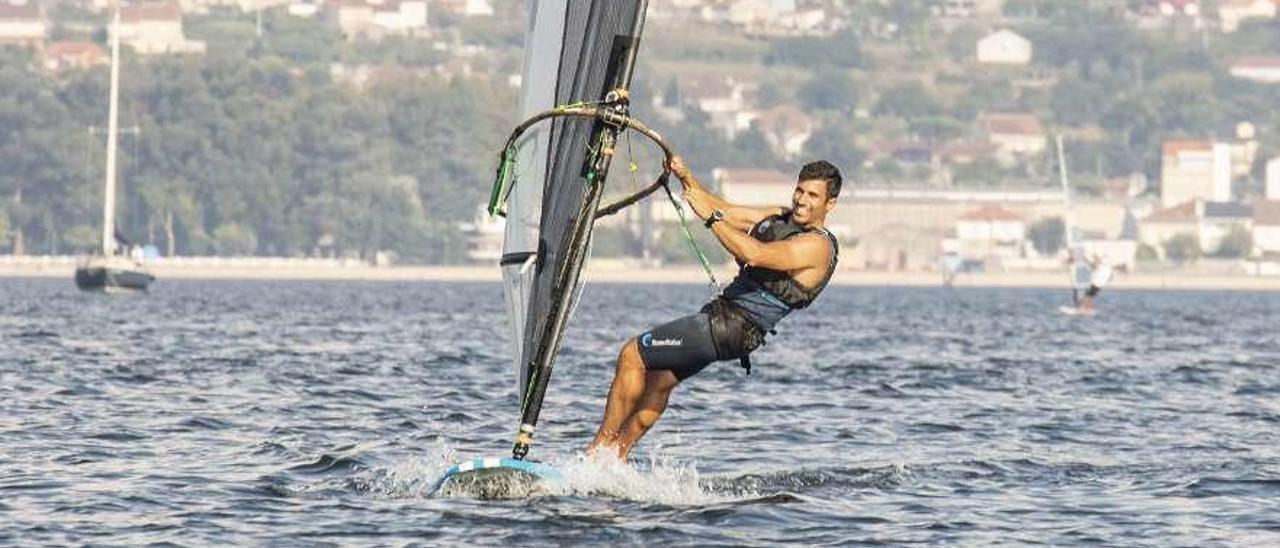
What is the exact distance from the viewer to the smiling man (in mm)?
22703

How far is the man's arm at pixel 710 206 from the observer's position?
21609 mm

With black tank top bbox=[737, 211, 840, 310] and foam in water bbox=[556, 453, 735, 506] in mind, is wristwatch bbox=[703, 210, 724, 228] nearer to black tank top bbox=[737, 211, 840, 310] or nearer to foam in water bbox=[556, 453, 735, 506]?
black tank top bbox=[737, 211, 840, 310]

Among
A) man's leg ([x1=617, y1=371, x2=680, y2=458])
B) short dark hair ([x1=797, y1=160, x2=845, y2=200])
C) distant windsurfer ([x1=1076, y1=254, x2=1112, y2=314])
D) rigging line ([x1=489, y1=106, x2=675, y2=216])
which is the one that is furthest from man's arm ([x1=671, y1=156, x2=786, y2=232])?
distant windsurfer ([x1=1076, y1=254, x2=1112, y2=314])

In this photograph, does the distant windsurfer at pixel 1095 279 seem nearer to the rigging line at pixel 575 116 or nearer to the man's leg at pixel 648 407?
the man's leg at pixel 648 407

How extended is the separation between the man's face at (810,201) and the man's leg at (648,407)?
1.55m

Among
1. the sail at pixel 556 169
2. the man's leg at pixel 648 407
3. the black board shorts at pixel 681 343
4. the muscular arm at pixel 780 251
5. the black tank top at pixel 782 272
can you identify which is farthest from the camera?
the man's leg at pixel 648 407

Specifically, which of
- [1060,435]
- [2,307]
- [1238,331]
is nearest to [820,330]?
[1238,331]

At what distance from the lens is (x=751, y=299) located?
2303 cm

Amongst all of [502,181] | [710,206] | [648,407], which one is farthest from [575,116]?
[648,407]

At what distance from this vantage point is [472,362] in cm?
4884

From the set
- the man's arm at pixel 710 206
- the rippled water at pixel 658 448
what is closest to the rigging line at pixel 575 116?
the man's arm at pixel 710 206

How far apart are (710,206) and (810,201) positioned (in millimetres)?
1087

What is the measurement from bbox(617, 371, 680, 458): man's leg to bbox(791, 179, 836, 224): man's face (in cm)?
155

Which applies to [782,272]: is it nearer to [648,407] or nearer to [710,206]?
[710,206]
